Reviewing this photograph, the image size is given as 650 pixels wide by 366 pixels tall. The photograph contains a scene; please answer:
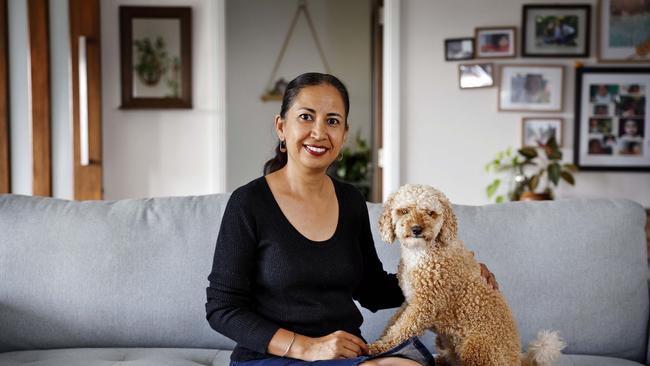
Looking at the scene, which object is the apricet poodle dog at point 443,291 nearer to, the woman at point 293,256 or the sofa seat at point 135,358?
the woman at point 293,256

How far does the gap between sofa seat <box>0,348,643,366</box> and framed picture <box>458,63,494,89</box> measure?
8.63 ft

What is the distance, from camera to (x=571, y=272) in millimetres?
1966

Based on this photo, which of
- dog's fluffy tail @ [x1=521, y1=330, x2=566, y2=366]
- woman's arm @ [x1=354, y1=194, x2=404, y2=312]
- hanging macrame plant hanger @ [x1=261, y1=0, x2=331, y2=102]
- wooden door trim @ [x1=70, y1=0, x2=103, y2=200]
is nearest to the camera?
dog's fluffy tail @ [x1=521, y1=330, x2=566, y2=366]

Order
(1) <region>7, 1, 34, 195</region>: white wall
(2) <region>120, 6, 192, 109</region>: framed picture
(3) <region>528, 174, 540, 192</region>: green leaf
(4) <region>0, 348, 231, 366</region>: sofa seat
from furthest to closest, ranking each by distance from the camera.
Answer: (2) <region>120, 6, 192, 109</region>: framed picture
(3) <region>528, 174, 540, 192</region>: green leaf
(1) <region>7, 1, 34, 195</region>: white wall
(4) <region>0, 348, 231, 366</region>: sofa seat

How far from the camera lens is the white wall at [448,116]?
14.1 feet

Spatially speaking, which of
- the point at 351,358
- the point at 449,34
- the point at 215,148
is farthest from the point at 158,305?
the point at 449,34

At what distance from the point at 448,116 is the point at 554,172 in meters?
0.75

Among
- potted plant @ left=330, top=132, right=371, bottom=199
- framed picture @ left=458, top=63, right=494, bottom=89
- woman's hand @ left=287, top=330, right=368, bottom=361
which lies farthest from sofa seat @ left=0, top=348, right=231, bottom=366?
potted plant @ left=330, top=132, right=371, bottom=199

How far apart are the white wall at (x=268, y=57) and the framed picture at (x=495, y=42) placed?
1.95 meters

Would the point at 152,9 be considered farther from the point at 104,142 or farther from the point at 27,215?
the point at 27,215

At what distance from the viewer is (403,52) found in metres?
4.31

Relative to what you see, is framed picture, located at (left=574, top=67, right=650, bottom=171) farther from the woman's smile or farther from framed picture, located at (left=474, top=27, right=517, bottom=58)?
the woman's smile

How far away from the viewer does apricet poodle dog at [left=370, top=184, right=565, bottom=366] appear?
4.61ft

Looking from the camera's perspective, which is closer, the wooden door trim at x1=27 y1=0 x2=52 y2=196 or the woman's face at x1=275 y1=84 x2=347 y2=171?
the woman's face at x1=275 y1=84 x2=347 y2=171
